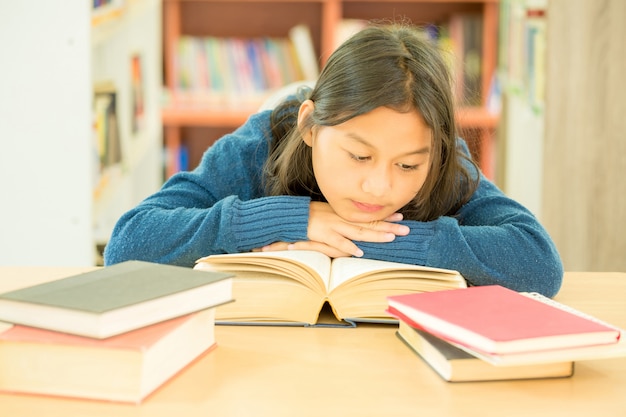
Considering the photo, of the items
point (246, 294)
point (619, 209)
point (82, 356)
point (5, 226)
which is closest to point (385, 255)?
point (246, 294)

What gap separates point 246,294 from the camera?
1.01m

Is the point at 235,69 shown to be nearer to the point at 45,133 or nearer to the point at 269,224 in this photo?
the point at 45,133

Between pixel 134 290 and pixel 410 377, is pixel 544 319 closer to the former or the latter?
pixel 410 377

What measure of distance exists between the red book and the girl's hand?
0.73 ft

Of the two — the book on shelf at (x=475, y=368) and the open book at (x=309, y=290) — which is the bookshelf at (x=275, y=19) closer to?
the open book at (x=309, y=290)

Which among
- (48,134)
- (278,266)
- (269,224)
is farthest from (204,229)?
(48,134)

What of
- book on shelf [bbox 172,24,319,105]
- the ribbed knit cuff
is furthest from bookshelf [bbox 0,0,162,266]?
book on shelf [bbox 172,24,319,105]

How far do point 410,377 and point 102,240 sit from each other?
1.71 meters

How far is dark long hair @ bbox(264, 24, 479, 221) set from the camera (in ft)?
3.78

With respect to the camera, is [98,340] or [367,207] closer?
[98,340]

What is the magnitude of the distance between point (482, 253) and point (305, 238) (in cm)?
24

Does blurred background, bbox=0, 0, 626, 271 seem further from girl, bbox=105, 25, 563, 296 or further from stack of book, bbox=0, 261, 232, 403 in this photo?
stack of book, bbox=0, 261, 232, 403

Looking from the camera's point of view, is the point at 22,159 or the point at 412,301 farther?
the point at 22,159

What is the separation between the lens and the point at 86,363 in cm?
78
